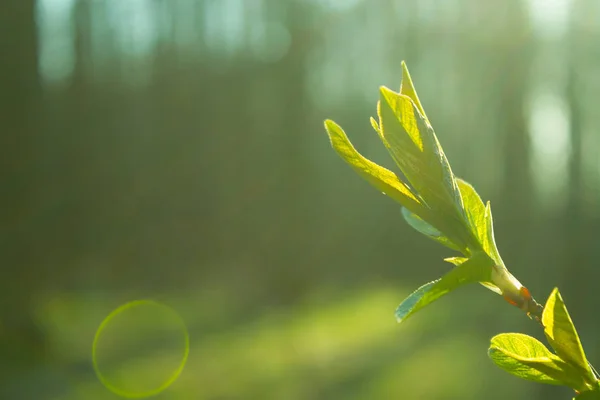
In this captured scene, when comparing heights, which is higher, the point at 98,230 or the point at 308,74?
the point at 308,74

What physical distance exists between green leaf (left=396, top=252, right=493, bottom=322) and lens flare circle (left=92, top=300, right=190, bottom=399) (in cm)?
422

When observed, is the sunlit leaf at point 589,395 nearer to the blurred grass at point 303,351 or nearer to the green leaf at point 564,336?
the green leaf at point 564,336

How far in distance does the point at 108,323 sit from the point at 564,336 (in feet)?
20.4

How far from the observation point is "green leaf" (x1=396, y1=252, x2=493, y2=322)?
0.62 feet

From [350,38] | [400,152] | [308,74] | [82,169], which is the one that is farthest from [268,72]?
[400,152]

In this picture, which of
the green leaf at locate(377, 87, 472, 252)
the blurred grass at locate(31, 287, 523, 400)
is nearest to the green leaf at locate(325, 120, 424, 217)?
the green leaf at locate(377, 87, 472, 252)

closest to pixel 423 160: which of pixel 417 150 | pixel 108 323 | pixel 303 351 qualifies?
pixel 417 150

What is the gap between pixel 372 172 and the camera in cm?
22

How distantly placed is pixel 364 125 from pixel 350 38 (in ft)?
4.15

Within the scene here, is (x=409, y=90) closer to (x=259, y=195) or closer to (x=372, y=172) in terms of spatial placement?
(x=372, y=172)

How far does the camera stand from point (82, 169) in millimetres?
6062

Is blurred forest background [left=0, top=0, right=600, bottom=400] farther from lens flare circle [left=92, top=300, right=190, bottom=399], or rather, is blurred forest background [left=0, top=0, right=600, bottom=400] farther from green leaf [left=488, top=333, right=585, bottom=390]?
green leaf [left=488, top=333, right=585, bottom=390]

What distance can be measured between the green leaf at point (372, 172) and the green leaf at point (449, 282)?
3 cm

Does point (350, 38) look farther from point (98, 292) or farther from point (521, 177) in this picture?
point (98, 292)
